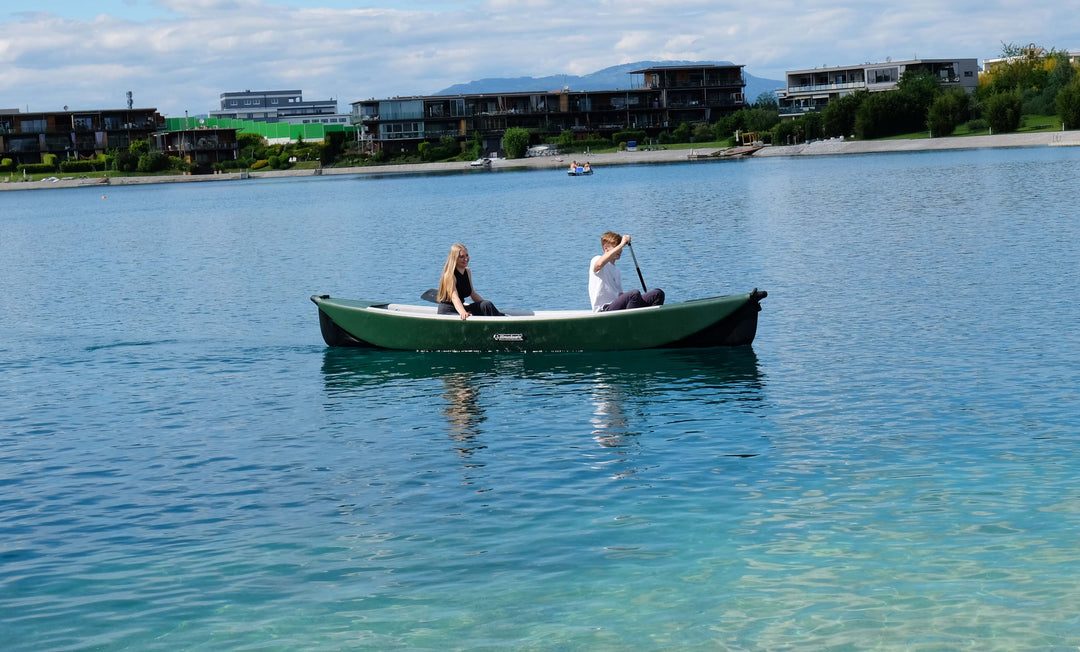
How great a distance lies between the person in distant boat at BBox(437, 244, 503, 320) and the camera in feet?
67.3

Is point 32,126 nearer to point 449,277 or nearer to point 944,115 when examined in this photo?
point 944,115

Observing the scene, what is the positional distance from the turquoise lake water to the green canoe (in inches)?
13.2

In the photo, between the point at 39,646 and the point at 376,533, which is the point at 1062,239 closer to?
the point at 376,533

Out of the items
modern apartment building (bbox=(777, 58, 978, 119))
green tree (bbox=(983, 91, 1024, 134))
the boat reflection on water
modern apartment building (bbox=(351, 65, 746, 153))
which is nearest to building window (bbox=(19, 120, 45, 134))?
modern apartment building (bbox=(351, 65, 746, 153))

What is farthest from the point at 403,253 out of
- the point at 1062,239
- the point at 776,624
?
the point at 776,624

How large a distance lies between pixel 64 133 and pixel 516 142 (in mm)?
72904

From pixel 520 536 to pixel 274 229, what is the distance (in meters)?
54.6

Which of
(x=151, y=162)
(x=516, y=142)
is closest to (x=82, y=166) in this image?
(x=151, y=162)

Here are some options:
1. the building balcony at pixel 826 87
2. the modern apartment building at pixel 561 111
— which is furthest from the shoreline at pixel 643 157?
the building balcony at pixel 826 87

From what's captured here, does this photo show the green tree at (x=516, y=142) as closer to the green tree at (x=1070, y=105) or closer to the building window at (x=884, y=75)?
the building window at (x=884, y=75)

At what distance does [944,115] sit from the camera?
119 m

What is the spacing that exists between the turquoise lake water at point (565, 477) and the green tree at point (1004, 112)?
291ft

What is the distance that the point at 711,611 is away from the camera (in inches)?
382

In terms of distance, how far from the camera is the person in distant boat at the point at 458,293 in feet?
67.3
